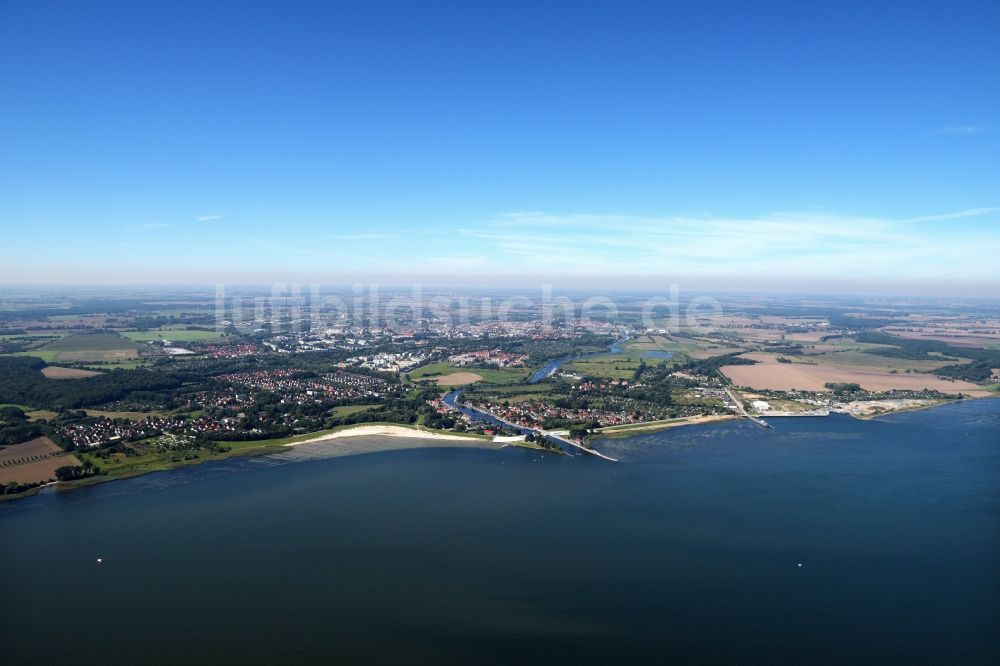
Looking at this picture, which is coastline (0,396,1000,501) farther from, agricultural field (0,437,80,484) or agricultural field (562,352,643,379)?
Answer: agricultural field (562,352,643,379)

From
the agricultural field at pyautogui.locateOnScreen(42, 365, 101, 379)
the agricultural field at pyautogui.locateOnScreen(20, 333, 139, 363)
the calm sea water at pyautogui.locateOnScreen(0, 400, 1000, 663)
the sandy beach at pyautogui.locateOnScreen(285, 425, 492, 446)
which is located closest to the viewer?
the calm sea water at pyautogui.locateOnScreen(0, 400, 1000, 663)

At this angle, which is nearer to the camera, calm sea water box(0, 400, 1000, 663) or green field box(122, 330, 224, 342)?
calm sea water box(0, 400, 1000, 663)

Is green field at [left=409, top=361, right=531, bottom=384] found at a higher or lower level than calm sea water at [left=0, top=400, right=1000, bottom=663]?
higher

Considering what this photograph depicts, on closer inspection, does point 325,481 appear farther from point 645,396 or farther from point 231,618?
point 645,396

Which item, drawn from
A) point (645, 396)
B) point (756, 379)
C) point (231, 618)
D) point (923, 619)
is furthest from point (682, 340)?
point (231, 618)

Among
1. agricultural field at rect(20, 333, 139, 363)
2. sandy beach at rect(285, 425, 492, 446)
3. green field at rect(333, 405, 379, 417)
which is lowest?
sandy beach at rect(285, 425, 492, 446)

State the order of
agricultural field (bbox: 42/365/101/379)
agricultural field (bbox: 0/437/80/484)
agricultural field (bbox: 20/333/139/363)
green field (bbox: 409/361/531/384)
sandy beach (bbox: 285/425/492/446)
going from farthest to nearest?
agricultural field (bbox: 20/333/139/363), green field (bbox: 409/361/531/384), agricultural field (bbox: 42/365/101/379), sandy beach (bbox: 285/425/492/446), agricultural field (bbox: 0/437/80/484)

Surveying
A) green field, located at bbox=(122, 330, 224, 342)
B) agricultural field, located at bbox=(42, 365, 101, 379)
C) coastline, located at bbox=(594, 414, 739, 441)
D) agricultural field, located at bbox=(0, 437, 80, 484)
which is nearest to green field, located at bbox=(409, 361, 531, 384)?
coastline, located at bbox=(594, 414, 739, 441)

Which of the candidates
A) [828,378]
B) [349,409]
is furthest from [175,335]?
[828,378]
